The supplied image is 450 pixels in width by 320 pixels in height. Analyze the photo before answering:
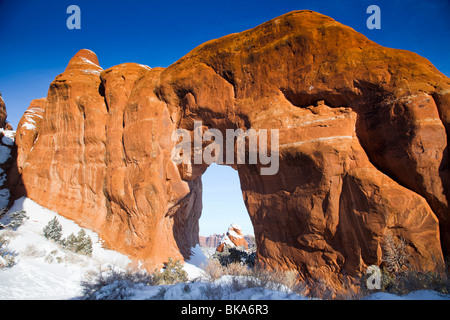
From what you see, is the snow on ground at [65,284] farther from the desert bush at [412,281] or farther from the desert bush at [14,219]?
the desert bush at [14,219]

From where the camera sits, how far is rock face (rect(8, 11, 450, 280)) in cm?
788

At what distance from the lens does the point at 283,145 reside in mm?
9727

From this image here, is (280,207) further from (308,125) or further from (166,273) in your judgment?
(166,273)

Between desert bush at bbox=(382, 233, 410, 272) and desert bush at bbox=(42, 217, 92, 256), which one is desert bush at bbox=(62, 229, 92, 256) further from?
desert bush at bbox=(382, 233, 410, 272)

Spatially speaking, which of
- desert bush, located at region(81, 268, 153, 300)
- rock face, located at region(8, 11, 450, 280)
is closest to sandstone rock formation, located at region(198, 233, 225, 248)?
rock face, located at region(8, 11, 450, 280)

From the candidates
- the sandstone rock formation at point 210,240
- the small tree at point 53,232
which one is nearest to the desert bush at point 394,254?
the small tree at point 53,232

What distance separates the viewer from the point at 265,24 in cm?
1132

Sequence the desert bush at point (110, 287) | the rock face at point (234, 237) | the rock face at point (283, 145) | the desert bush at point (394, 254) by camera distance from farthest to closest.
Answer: the rock face at point (234, 237)
the rock face at point (283, 145)
the desert bush at point (394, 254)
the desert bush at point (110, 287)

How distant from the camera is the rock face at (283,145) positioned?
788 cm

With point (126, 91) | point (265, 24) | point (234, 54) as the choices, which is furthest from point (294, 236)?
point (126, 91)

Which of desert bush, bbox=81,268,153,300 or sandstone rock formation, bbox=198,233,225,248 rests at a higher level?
desert bush, bbox=81,268,153,300

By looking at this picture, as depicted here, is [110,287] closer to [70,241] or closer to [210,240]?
[70,241]

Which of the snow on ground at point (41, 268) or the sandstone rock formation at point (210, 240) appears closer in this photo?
the snow on ground at point (41, 268)
